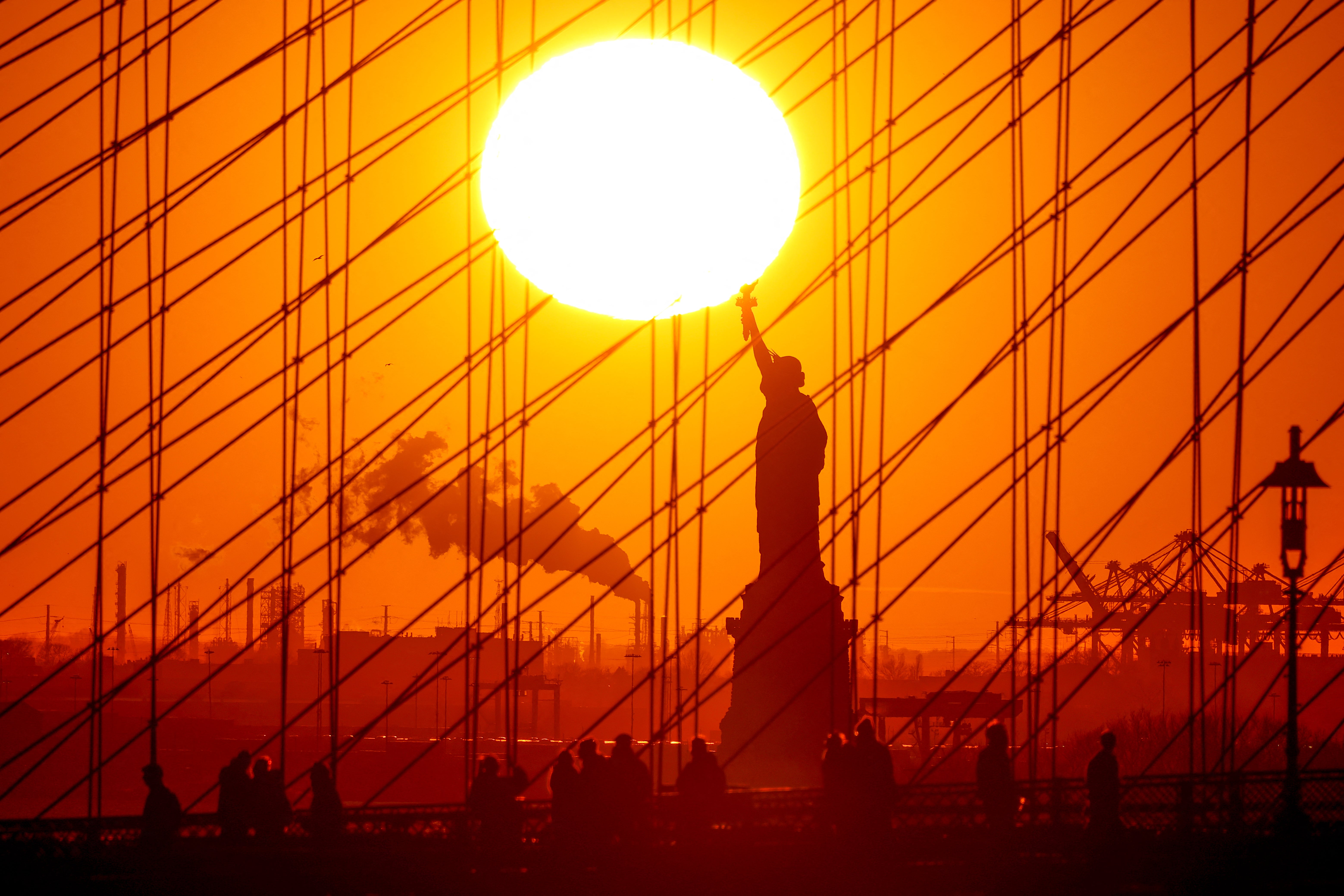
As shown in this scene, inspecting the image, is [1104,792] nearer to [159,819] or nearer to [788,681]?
[159,819]

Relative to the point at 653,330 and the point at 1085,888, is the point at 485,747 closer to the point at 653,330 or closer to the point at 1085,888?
the point at 653,330

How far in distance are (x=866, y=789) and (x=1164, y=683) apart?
4182 centimetres

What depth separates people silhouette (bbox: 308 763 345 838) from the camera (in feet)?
24.1

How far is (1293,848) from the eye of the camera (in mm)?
7848

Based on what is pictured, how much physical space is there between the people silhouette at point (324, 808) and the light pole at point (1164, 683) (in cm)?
2974

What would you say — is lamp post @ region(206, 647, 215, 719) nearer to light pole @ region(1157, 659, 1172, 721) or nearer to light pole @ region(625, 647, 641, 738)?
light pole @ region(625, 647, 641, 738)

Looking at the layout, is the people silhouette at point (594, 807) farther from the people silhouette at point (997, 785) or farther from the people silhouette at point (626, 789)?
the people silhouette at point (997, 785)

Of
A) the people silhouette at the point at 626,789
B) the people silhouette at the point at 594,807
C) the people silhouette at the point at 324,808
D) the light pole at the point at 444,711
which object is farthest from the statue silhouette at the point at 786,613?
the light pole at the point at 444,711

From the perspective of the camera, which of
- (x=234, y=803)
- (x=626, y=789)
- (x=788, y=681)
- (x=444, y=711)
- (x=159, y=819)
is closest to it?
(x=159, y=819)

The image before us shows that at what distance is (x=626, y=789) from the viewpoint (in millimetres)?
7492

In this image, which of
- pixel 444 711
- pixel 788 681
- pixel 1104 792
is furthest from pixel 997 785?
pixel 444 711

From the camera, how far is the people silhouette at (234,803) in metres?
7.05

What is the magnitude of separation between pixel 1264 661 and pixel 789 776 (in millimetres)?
49116

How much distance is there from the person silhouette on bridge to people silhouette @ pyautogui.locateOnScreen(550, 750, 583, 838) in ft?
19.3
